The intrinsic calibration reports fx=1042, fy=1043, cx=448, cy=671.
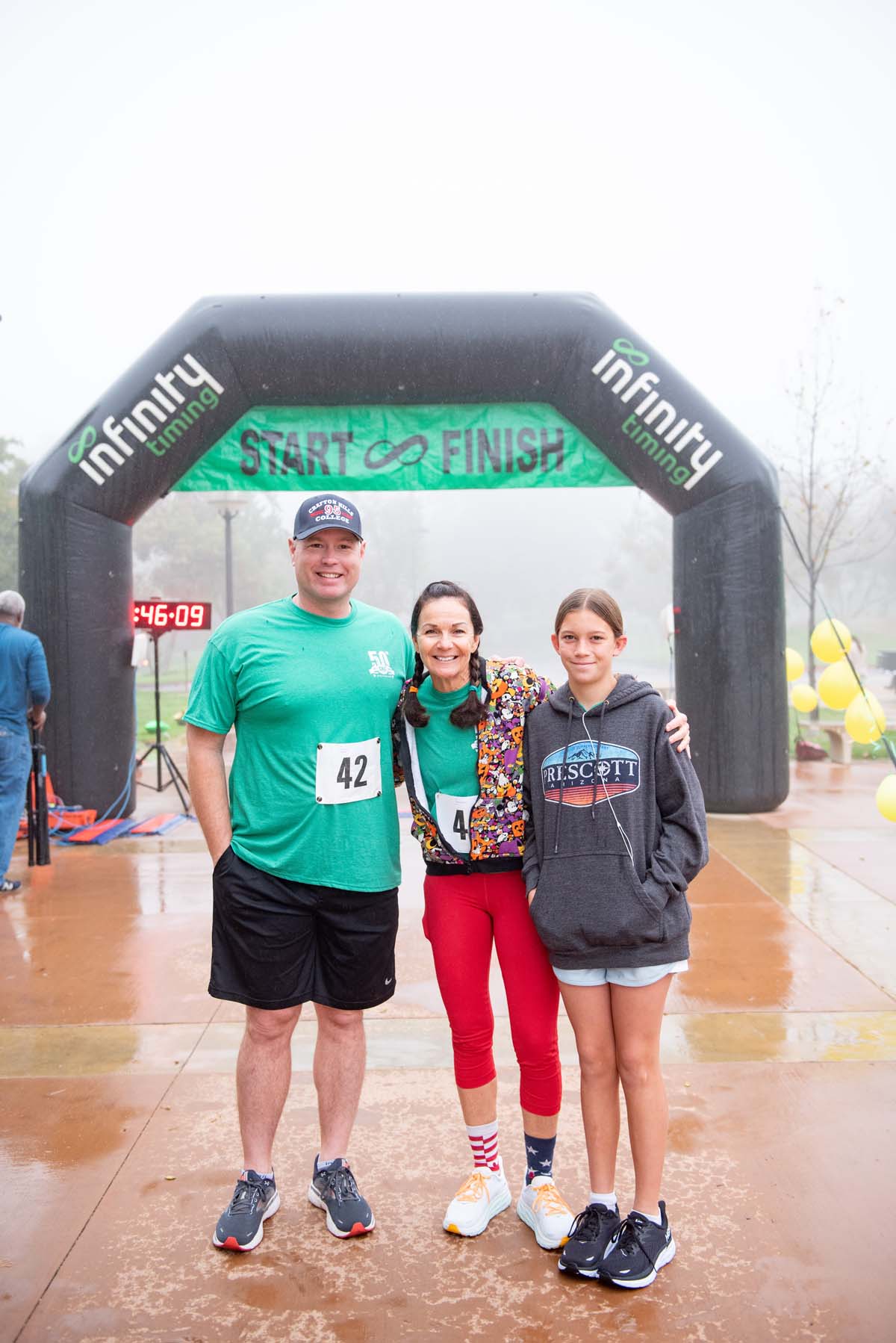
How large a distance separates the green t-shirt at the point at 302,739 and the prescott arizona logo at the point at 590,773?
48 cm

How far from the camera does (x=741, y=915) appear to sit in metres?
5.36

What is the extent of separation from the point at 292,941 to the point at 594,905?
0.80 meters

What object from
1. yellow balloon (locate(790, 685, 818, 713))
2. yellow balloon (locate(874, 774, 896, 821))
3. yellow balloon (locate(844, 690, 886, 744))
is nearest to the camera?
yellow balloon (locate(874, 774, 896, 821))

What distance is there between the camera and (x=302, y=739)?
263 centimetres

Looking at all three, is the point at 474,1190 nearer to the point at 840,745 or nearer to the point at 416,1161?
the point at 416,1161

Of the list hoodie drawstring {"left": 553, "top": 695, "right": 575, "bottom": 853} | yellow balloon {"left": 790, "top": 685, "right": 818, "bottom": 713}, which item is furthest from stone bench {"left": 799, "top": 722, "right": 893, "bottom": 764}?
hoodie drawstring {"left": 553, "top": 695, "right": 575, "bottom": 853}

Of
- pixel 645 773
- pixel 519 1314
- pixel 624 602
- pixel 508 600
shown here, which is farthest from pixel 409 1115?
pixel 508 600

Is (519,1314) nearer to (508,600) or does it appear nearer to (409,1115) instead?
(409,1115)

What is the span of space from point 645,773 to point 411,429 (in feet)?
20.2

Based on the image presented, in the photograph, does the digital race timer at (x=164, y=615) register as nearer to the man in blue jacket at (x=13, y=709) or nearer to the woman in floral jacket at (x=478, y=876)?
the man in blue jacket at (x=13, y=709)

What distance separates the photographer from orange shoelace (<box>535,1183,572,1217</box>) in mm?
2555

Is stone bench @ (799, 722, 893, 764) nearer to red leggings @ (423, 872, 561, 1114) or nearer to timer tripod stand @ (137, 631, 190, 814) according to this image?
timer tripod stand @ (137, 631, 190, 814)

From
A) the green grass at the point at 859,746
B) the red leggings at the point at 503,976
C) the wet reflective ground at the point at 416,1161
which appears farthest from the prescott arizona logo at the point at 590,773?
the green grass at the point at 859,746

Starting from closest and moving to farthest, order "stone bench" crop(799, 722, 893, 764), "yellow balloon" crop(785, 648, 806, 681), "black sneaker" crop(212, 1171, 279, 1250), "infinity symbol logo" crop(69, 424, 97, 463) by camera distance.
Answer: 1. "black sneaker" crop(212, 1171, 279, 1250)
2. "infinity symbol logo" crop(69, 424, 97, 463)
3. "yellow balloon" crop(785, 648, 806, 681)
4. "stone bench" crop(799, 722, 893, 764)
